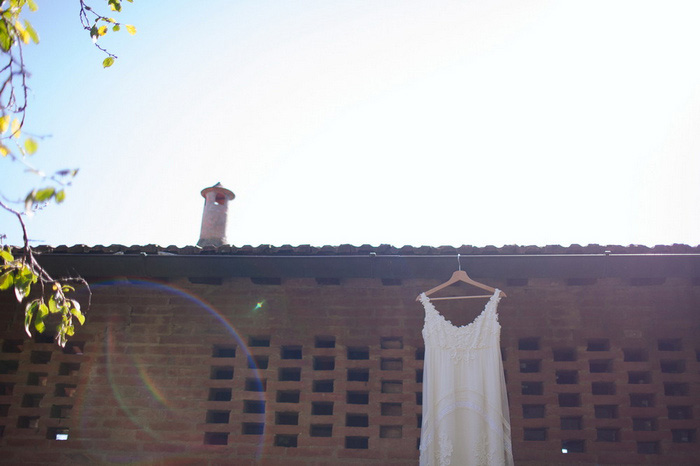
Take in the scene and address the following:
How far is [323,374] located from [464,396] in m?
1.28

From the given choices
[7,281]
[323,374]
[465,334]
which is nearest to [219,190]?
[323,374]

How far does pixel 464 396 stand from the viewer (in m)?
4.46

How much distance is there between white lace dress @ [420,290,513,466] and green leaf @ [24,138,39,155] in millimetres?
3190

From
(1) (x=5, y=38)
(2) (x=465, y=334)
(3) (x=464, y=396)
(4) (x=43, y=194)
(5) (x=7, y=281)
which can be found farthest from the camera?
(2) (x=465, y=334)

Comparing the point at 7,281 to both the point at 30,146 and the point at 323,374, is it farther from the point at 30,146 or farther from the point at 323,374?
the point at 323,374

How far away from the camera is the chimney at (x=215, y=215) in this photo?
37.0 feet

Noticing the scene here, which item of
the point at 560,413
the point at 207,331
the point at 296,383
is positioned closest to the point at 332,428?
the point at 296,383

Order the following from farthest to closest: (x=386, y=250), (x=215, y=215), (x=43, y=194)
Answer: (x=215, y=215), (x=386, y=250), (x=43, y=194)

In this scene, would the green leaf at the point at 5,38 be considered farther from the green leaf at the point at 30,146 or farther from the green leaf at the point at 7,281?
the green leaf at the point at 7,281

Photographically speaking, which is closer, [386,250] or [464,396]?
[464,396]

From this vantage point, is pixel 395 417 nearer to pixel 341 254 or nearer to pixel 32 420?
pixel 341 254

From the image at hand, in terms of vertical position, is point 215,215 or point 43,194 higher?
point 215,215

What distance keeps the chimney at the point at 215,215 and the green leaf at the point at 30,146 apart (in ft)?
28.5

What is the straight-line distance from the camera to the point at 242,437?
4926 millimetres
